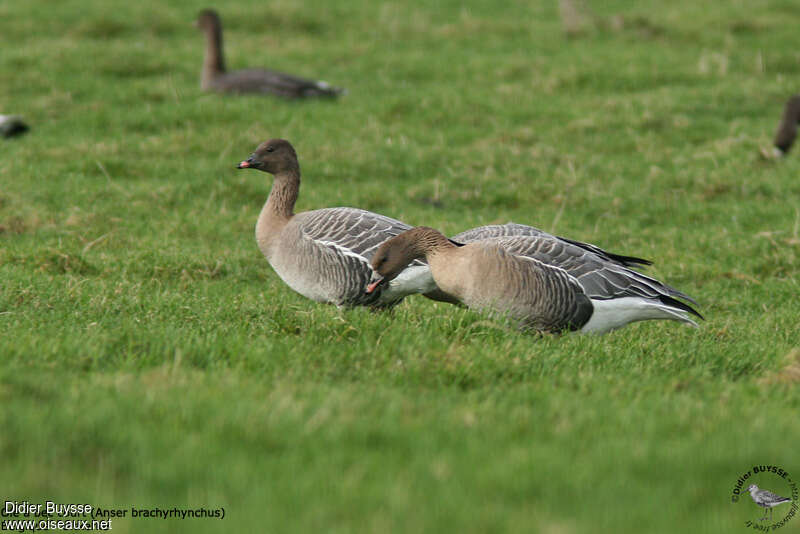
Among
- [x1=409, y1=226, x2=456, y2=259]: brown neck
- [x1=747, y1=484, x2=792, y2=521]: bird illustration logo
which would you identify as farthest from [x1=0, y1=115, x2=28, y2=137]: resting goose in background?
[x1=747, y1=484, x2=792, y2=521]: bird illustration logo

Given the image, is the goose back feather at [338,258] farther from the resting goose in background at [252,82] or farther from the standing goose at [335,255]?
the resting goose in background at [252,82]

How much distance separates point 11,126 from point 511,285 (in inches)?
422

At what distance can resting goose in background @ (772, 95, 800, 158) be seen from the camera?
14766 mm

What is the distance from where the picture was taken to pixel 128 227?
11.5m

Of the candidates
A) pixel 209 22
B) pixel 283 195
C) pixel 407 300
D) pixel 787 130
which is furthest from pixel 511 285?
pixel 209 22

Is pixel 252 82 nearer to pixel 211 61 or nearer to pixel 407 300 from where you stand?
pixel 211 61

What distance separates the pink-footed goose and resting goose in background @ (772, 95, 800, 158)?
8.28 metres

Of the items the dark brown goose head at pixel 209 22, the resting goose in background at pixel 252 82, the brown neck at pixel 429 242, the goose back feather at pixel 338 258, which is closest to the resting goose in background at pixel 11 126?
the resting goose in background at pixel 252 82

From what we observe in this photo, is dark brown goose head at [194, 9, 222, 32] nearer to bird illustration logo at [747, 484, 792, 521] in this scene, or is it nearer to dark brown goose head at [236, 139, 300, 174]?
dark brown goose head at [236, 139, 300, 174]

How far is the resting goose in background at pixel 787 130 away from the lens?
48.4 feet

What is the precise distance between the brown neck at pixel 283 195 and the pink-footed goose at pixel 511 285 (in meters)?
1.82

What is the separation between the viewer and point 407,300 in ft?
30.2

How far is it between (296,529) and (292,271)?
4964mm

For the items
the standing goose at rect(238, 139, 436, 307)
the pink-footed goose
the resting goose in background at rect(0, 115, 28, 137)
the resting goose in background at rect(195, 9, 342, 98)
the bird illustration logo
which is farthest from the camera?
the resting goose in background at rect(195, 9, 342, 98)
